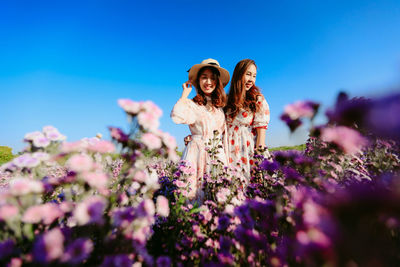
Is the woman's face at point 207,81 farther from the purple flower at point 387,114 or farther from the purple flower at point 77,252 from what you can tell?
the purple flower at point 77,252

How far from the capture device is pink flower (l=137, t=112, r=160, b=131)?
1260 mm

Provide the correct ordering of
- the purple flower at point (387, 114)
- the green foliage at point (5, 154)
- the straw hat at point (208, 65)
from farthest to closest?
the green foliage at point (5, 154) → the straw hat at point (208, 65) → the purple flower at point (387, 114)

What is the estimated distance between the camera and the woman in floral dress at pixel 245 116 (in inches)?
141

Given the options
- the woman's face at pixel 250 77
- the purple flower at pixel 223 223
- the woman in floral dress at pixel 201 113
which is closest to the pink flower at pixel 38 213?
the purple flower at pixel 223 223

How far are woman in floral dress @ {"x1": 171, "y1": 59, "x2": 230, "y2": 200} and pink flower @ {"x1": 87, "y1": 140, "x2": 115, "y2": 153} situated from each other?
5.42 feet

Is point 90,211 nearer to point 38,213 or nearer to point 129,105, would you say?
point 38,213

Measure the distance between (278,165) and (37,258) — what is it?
6.83ft

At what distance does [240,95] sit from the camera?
3.62 m

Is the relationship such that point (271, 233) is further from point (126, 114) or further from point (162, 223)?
point (126, 114)

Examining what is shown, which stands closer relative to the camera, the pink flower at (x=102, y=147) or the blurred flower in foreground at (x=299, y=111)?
the pink flower at (x=102, y=147)

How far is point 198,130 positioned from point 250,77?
150cm

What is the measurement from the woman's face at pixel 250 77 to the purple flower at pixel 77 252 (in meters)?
3.41

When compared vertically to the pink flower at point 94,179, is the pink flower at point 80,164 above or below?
above

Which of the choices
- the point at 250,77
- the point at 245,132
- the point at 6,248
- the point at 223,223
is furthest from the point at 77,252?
the point at 250,77
